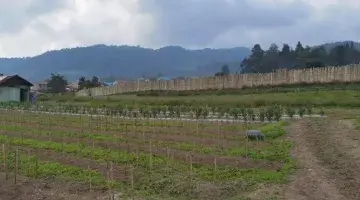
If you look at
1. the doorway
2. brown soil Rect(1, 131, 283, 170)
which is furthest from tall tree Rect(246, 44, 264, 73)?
brown soil Rect(1, 131, 283, 170)

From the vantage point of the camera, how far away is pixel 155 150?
1694cm

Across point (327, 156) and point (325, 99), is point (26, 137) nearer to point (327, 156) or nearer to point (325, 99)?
point (327, 156)

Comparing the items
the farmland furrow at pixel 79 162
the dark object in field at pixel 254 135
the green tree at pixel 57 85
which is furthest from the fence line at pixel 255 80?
the farmland furrow at pixel 79 162

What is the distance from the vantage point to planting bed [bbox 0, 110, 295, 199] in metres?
12.4

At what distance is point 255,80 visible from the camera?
168 feet

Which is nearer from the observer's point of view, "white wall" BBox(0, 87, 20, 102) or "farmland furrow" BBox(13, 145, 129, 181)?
"farmland furrow" BBox(13, 145, 129, 181)

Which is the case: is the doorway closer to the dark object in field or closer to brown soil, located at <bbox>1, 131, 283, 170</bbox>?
brown soil, located at <bbox>1, 131, 283, 170</bbox>

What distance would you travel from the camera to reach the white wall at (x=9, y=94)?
1955 inches

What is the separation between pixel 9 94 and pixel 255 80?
23.9 metres

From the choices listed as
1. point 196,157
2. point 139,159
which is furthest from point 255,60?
point 139,159

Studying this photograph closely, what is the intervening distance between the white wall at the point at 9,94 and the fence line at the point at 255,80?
1599cm

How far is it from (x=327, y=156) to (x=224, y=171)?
138 inches

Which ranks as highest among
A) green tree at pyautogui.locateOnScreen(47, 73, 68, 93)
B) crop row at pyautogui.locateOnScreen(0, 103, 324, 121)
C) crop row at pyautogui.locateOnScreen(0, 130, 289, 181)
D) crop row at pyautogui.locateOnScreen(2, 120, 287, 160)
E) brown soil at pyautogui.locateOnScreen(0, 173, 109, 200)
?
green tree at pyautogui.locateOnScreen(47, 73, 68, 93)

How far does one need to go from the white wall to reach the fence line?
16.0 meters
